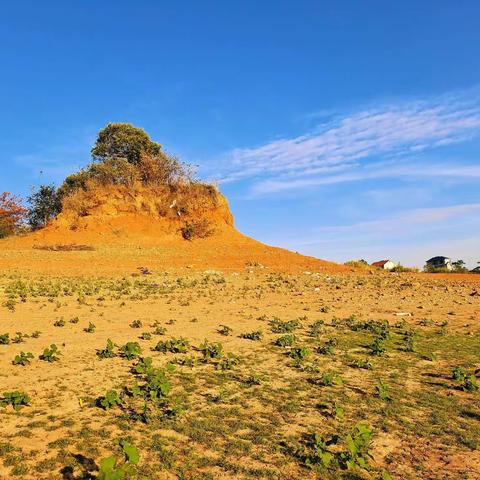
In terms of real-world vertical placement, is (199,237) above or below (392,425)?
above

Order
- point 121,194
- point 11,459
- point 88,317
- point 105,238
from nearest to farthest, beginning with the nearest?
point 11,459, point 88,317, point 105,238, point 121,194

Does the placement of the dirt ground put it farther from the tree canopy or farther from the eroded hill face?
the tree canopy

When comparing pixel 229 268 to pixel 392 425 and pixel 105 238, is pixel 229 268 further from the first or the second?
pixel 392 425

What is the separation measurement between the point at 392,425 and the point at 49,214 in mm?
55362

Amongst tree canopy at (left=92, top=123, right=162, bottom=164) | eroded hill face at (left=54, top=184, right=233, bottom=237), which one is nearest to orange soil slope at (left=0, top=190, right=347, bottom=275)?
eroded hill face at (left=54, top=184, right=233, bottom=237)

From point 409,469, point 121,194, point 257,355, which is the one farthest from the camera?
point 121,194

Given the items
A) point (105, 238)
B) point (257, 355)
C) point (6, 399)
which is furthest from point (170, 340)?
point (105, 238)

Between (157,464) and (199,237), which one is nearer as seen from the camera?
(157,464)

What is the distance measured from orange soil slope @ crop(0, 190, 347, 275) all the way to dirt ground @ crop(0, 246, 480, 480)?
11104 mm

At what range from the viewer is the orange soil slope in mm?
29516

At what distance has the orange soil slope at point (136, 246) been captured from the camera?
29.5 m

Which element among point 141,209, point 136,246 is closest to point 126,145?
point 141,209

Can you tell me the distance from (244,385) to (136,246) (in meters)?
29.7

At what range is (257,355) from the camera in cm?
1038
